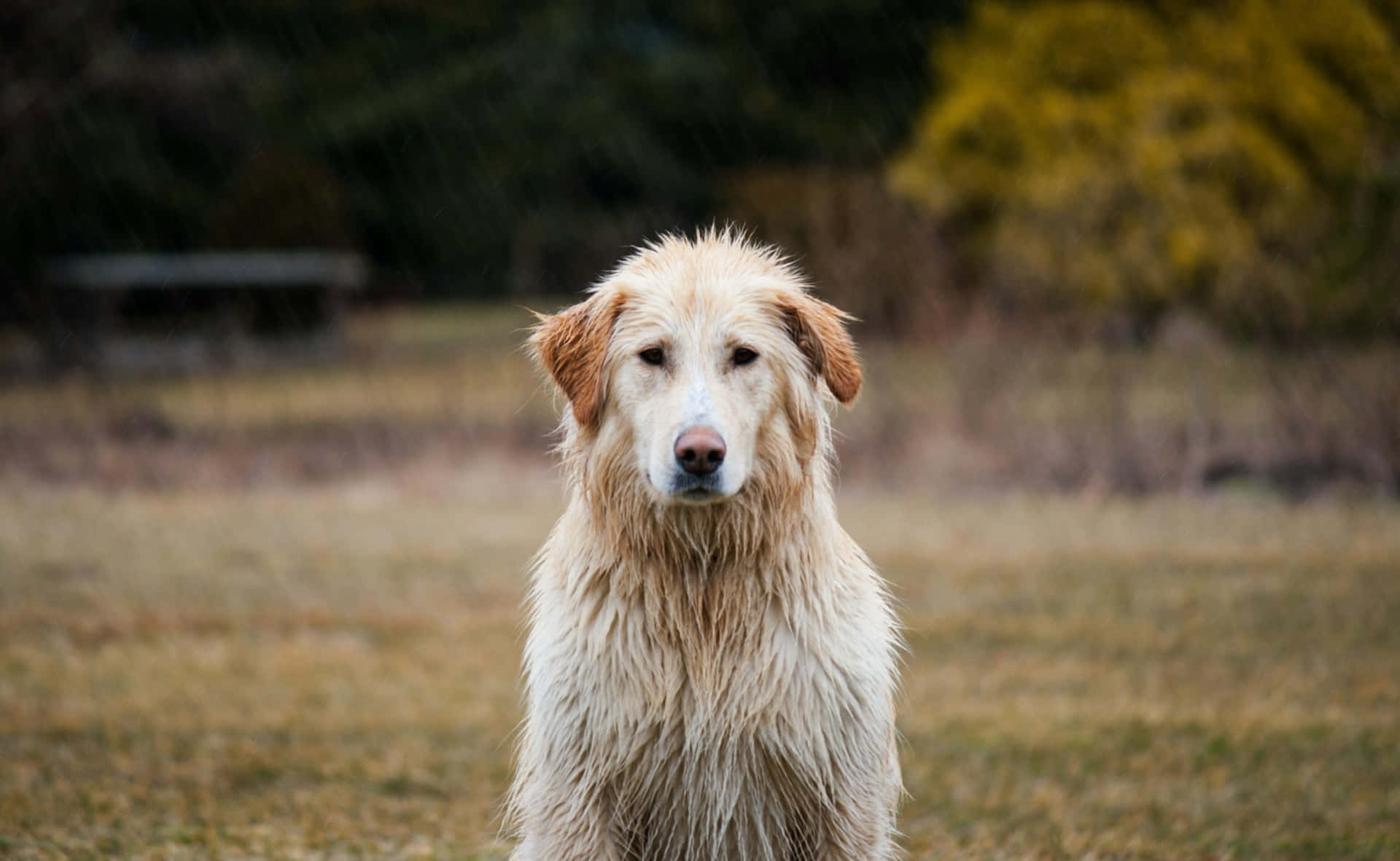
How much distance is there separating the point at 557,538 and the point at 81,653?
6276 mm

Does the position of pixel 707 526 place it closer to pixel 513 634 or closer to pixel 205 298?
pixel 513 634

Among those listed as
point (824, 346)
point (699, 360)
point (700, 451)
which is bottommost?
point (700, 451)

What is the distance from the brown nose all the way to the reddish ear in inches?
23.0

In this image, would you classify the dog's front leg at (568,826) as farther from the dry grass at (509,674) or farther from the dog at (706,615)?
the dry grass at (509,674)

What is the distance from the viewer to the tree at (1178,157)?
1518 centimetres

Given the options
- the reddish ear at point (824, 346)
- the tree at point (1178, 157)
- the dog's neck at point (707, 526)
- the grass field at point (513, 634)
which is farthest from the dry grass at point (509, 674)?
the tree at point (1178, 157)

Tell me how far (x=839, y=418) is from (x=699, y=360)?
43.3 feet

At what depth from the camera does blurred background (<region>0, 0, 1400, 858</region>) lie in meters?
7.33

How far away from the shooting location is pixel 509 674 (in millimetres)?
9578

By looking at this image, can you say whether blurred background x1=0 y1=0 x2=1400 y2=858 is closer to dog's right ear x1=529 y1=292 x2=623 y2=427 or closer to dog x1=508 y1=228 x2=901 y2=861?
dog's right ear x1=529 y1=292 x2=623 y2=427

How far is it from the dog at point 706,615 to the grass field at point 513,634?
5.18 ft

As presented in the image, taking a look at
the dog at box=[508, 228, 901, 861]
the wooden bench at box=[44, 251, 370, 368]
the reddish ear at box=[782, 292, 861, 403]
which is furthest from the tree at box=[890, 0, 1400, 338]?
the wooden bench at box=[44, 251, 370, 368]

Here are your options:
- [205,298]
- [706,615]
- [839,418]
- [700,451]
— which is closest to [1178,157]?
[839,418]

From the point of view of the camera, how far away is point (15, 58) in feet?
91.6
